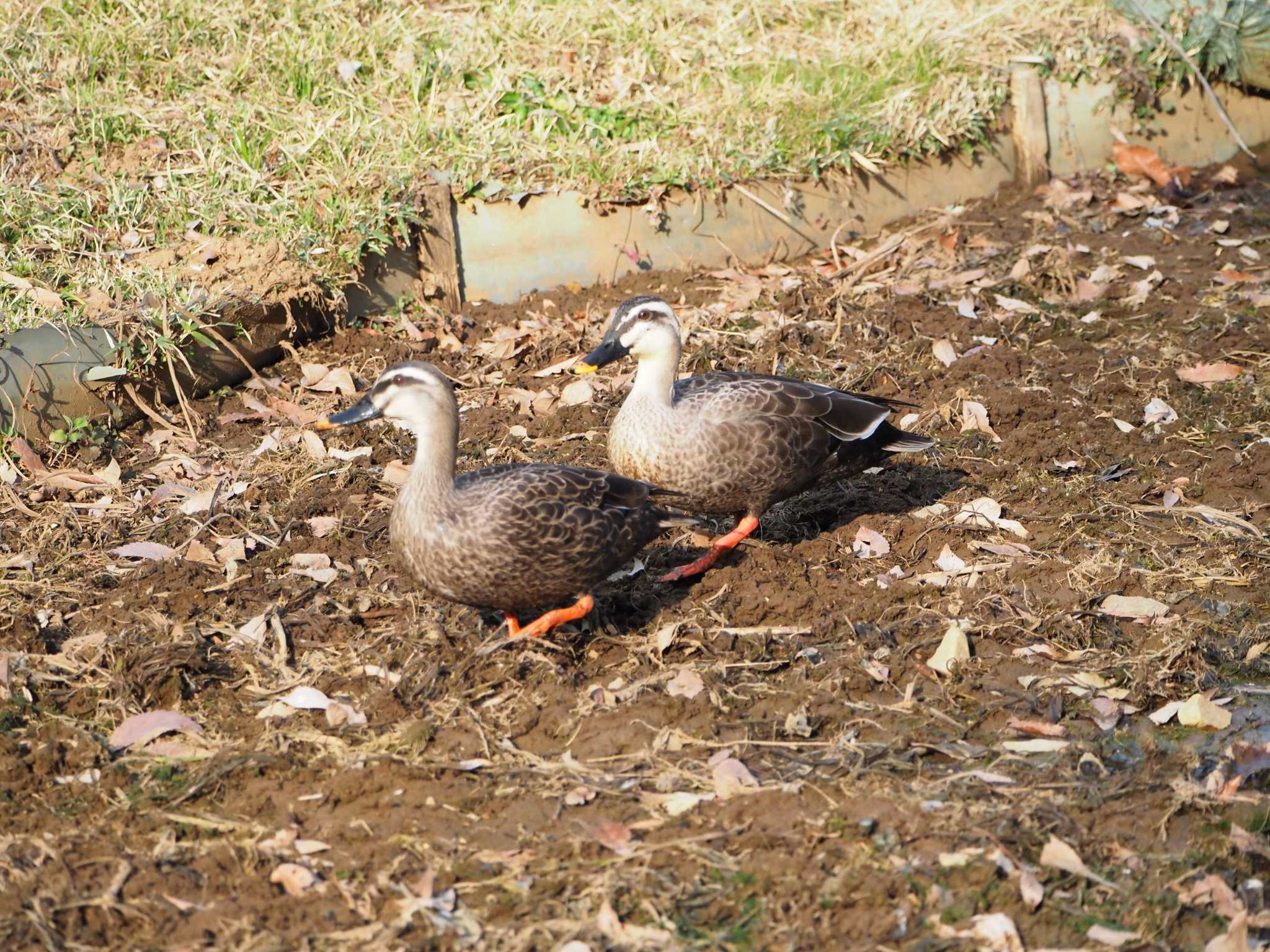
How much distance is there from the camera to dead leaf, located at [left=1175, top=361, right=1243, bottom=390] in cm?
667

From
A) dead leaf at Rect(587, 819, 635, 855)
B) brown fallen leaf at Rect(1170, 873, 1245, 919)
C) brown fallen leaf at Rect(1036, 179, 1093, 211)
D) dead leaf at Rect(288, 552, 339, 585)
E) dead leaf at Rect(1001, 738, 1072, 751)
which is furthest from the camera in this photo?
brown fallen leaf at Rect(1036, 179, 1093, 211)

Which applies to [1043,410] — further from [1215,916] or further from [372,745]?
[372,745]

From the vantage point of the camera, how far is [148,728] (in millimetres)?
4223

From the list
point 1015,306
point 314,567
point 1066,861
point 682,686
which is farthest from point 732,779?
point 1015,306

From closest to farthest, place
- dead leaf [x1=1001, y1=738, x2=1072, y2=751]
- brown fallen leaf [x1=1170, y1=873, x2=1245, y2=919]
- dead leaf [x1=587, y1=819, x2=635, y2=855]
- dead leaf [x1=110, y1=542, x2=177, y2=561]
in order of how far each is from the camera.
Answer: brown fallen leaf [x1=1170, y1=873, x2=1245, y2=919] < dead leaf [x1=587, y1=819, x2=635, y2=855] < dead leaf [x1=1001, y1=738, x2=1072, y2=751] < dead leaf [x1=110, y1=542, x2=177, y2=561]

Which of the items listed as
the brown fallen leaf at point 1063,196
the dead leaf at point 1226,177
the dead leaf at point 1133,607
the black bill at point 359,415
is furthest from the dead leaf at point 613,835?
the dead leaf at point 1226,177

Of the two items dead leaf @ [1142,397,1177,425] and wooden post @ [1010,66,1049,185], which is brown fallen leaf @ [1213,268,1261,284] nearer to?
wooden post @ [1010,66,1049,185]

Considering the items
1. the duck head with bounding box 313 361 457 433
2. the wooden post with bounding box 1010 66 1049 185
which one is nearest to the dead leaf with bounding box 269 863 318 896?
the duck head with bounding box 313 361 457 433

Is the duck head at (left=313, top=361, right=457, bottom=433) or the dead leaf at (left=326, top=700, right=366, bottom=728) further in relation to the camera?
the duck head at (left=313, top=361, right=457, bottom=433)

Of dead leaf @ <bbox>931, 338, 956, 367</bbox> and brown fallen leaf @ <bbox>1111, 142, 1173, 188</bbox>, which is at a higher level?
brown fallen leaf @ <bbox>1111, 142, 1173, 188</bbox>

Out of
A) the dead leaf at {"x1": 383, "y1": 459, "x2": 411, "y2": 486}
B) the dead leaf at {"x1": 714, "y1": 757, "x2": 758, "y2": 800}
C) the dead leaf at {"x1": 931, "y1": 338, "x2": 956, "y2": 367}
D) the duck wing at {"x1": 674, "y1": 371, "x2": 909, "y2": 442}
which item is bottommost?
the dead leaf at {"x1": 714, "y1": 757, "x2": 758, "y2": 800}

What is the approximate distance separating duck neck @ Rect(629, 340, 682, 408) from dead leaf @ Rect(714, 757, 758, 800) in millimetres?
1730

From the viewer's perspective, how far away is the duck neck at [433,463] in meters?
4.45

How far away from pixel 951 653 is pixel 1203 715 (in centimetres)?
86
